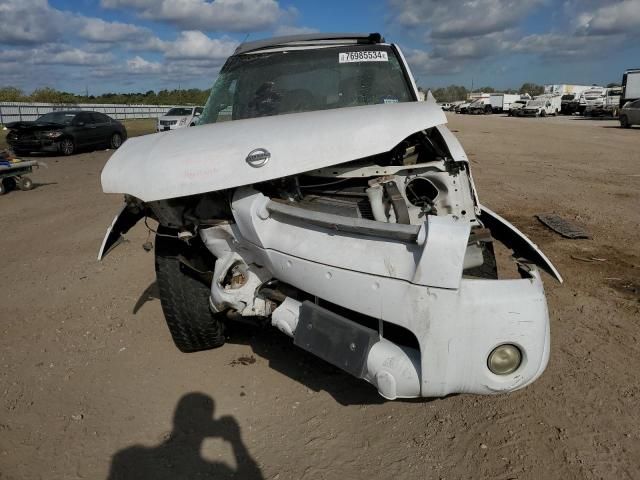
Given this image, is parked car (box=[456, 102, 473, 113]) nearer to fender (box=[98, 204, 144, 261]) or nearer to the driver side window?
the driver side window

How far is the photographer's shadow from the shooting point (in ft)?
7.97

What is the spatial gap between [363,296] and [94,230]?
5.69m

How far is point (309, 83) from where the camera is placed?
3.81m

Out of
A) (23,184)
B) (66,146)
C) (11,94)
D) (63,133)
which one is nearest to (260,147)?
(23,184)

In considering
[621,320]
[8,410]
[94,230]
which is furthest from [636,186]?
[8,410]

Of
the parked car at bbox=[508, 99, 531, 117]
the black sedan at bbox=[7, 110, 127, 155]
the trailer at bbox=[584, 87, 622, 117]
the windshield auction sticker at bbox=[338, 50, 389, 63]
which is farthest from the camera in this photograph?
the parked car at bbox=[508, 99, 531, 117]

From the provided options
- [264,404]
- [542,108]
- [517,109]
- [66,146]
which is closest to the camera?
[264,404]

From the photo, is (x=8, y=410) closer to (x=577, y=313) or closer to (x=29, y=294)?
(x=29, y=294)

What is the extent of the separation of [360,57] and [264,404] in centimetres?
269

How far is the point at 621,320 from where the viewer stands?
150 inches

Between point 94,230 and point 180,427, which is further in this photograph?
point 94,230

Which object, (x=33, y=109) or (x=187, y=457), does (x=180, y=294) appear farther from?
(x=33, y=109)

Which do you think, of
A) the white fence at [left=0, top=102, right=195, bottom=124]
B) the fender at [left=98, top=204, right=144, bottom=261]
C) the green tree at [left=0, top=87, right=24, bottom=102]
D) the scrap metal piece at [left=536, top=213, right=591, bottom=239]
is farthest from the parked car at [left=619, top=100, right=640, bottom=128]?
the green tree at [left=0, top=87, right=24, bottom=102]

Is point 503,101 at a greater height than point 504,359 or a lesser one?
greater
